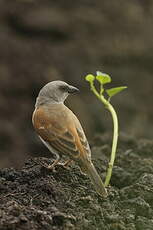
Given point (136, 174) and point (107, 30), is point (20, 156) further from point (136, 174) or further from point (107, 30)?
point (136, 174)

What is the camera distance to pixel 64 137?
6.27 metres

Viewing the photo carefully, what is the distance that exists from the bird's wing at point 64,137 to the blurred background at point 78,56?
5.54 meters

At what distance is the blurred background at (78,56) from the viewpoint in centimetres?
1258

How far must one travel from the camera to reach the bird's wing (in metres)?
6.20

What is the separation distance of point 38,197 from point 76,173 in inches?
29.5

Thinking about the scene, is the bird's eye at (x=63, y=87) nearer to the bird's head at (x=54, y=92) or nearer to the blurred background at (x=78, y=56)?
the bird's head at (x=54, y=92)

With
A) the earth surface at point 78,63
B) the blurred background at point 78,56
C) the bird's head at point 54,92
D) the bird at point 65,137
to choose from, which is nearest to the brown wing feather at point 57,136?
the bird at point 65,137

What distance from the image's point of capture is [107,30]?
1409 cm

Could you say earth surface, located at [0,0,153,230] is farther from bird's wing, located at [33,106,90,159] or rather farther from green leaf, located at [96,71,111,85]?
bird's wing, located at [33,106,90,159]

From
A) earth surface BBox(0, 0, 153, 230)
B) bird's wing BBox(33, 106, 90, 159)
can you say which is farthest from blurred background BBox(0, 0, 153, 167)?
bird's wing BBox(33, 106, 90, 159)

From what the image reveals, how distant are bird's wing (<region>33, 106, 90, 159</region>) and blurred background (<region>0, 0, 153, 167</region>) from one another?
5.54 meters

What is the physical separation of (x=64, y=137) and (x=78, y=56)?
753 centimetres

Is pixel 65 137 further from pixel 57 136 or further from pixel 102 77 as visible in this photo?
pixel 102 77

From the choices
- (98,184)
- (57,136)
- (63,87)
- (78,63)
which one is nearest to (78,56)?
(78,63)
